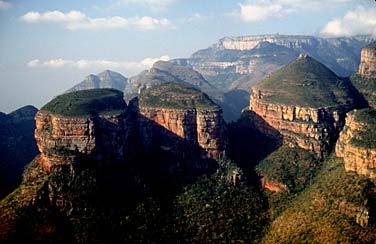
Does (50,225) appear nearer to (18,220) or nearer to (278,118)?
(18,220)

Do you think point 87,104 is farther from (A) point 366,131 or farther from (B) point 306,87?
(A) point 366,131

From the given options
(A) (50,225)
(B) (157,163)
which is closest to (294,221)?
(B) (157,163)

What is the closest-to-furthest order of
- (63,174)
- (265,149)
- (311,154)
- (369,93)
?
(63,174), (311,154), (265,149), (369,93)

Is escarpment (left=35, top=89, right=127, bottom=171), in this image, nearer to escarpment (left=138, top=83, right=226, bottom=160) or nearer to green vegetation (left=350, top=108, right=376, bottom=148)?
escarpment (left=138, top=83, right=226, bottom=160)

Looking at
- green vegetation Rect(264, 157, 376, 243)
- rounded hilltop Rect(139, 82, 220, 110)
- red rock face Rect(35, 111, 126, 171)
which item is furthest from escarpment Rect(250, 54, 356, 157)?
red rock face Rect(35, 111, 126, 171)

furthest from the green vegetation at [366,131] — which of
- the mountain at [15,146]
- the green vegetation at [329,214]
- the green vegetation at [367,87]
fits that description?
the mountain at [15,146]

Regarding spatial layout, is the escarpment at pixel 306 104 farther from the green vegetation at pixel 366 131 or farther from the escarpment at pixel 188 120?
the escarpment at pixel 188 120
